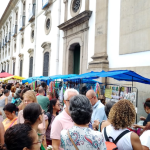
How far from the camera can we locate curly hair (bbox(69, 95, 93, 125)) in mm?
1834

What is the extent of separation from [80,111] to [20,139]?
62 cm

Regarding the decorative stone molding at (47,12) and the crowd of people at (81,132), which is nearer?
the crowd of people at (81,132)

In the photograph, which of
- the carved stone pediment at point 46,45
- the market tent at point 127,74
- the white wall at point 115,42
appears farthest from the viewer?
the carved stone pediment at point 46,45

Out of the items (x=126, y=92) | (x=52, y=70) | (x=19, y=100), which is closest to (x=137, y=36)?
(x=126, y=92)

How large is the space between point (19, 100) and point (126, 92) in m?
3.18

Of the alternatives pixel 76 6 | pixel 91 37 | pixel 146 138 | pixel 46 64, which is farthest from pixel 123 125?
pixel 46 64

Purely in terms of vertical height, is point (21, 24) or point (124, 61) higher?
point (21, 24)

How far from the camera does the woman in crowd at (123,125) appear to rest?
6.63 feet

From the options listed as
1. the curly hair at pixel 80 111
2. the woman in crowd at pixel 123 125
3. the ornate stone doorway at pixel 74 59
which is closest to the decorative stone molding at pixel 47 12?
the ornate stone doorway at pixel 74 59

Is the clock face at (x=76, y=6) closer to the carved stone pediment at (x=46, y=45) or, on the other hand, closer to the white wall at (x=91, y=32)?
the white wall at (x=91, y=32)

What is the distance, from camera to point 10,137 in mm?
1561

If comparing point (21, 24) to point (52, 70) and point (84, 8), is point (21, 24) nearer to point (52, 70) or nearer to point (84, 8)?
point (52, 70)

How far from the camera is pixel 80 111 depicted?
1852 mm

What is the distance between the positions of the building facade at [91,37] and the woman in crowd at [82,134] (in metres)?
4.34
